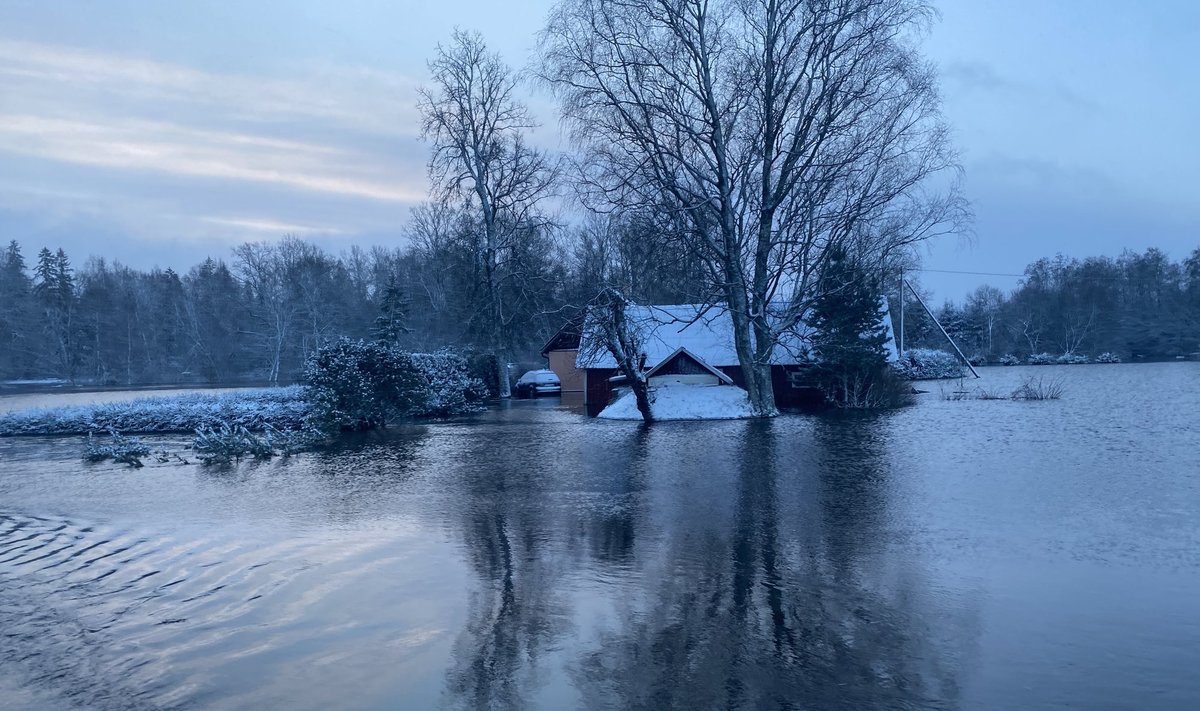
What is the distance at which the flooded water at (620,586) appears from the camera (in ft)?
19.6

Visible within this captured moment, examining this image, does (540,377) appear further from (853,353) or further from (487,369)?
(853,353)

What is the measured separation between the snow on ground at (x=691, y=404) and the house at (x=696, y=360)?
7.99 ft

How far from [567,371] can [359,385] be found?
2740 cm

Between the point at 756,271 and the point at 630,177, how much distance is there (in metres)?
5.47

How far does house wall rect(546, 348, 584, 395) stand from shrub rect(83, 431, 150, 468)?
32689mm

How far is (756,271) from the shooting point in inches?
1129

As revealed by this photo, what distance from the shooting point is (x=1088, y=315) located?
84.7 m

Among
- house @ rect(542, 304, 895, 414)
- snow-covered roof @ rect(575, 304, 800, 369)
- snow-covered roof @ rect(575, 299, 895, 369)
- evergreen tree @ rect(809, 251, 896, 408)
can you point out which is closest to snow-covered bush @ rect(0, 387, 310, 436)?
house @ rect(542, 304, 895, 414)

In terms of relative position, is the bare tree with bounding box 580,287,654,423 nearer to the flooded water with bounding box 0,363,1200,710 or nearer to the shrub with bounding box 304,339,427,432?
the shrub with bounding box 304,339,427,432

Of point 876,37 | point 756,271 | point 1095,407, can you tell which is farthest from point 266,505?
point 1095,407

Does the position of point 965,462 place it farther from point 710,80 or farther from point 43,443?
point 43,443

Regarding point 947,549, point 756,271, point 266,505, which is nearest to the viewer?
point 947,549

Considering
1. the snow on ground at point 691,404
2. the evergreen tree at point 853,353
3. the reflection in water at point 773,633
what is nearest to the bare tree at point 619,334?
the snow on ground at point 691,404

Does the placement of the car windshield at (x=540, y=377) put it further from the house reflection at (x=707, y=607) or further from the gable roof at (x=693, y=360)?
the house reflection at (x=707, y=607)
